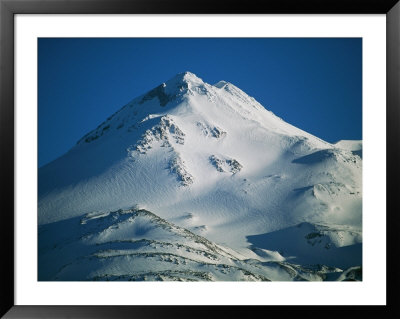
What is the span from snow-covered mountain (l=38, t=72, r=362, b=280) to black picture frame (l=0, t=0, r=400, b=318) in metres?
0.60

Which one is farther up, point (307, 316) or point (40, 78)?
point (40, 78)

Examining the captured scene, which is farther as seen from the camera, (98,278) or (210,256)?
(210,256)

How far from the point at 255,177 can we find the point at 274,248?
18.1 ft

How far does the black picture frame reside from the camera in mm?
6957

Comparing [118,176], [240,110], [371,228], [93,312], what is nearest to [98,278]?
[93,312]

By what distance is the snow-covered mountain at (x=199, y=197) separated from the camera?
9.05 metres

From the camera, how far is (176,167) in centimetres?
1805

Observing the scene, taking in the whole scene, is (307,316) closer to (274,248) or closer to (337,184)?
(274,248)

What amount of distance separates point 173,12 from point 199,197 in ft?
35.7

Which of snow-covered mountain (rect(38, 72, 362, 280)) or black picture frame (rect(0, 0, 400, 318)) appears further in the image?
snow-covered mountain (rect(38, 72, 362, 280))

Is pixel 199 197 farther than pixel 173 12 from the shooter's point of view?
Yes

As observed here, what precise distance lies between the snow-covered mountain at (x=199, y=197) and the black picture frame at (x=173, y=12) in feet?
1.96

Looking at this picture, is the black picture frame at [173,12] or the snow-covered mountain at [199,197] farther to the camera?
the snow-covered mountain at [199,197]

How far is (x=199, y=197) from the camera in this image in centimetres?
1756
